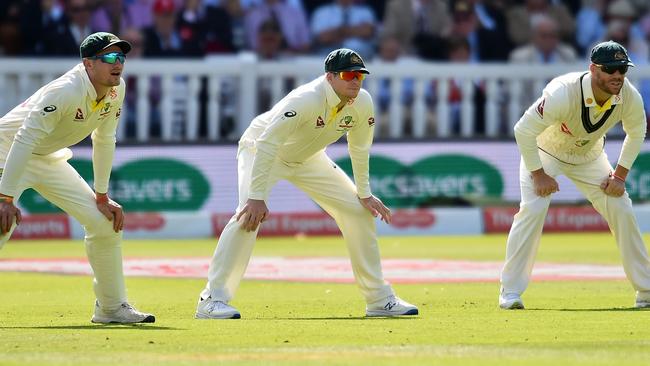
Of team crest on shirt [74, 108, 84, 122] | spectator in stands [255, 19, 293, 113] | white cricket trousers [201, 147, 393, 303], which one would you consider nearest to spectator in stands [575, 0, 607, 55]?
spectator in stands [255, 19, 293, 113]

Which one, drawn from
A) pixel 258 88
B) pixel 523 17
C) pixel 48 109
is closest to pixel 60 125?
pixel 48 109

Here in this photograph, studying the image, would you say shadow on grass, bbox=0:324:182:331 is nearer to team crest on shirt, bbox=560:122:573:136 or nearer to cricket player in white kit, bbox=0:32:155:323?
cricket player in white kit, bbox=0:32:155:323

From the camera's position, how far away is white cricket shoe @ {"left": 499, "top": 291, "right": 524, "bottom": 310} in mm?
9508

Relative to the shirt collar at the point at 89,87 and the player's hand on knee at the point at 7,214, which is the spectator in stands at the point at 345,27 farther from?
the player's hand on knee at the point at 7,214

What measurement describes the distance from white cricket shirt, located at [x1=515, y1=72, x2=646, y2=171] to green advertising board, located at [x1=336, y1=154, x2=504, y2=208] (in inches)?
340

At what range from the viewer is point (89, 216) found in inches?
340

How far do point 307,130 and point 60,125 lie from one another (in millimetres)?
1610

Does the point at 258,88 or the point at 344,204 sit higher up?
the point at 344,204

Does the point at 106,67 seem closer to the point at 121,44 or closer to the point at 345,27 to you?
the point at 121,44

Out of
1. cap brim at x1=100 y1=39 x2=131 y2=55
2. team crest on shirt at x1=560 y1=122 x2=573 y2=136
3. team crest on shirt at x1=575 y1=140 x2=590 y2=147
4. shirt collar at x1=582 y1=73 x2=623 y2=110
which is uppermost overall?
cap brim at x1=100 y1=39 x2=131 y2=55

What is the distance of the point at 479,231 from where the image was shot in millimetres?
18406

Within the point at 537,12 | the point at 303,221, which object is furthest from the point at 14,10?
the point at 537,12

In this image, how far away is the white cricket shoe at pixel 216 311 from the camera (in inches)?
349

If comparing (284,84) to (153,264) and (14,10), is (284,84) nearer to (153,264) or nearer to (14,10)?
(14,10)
